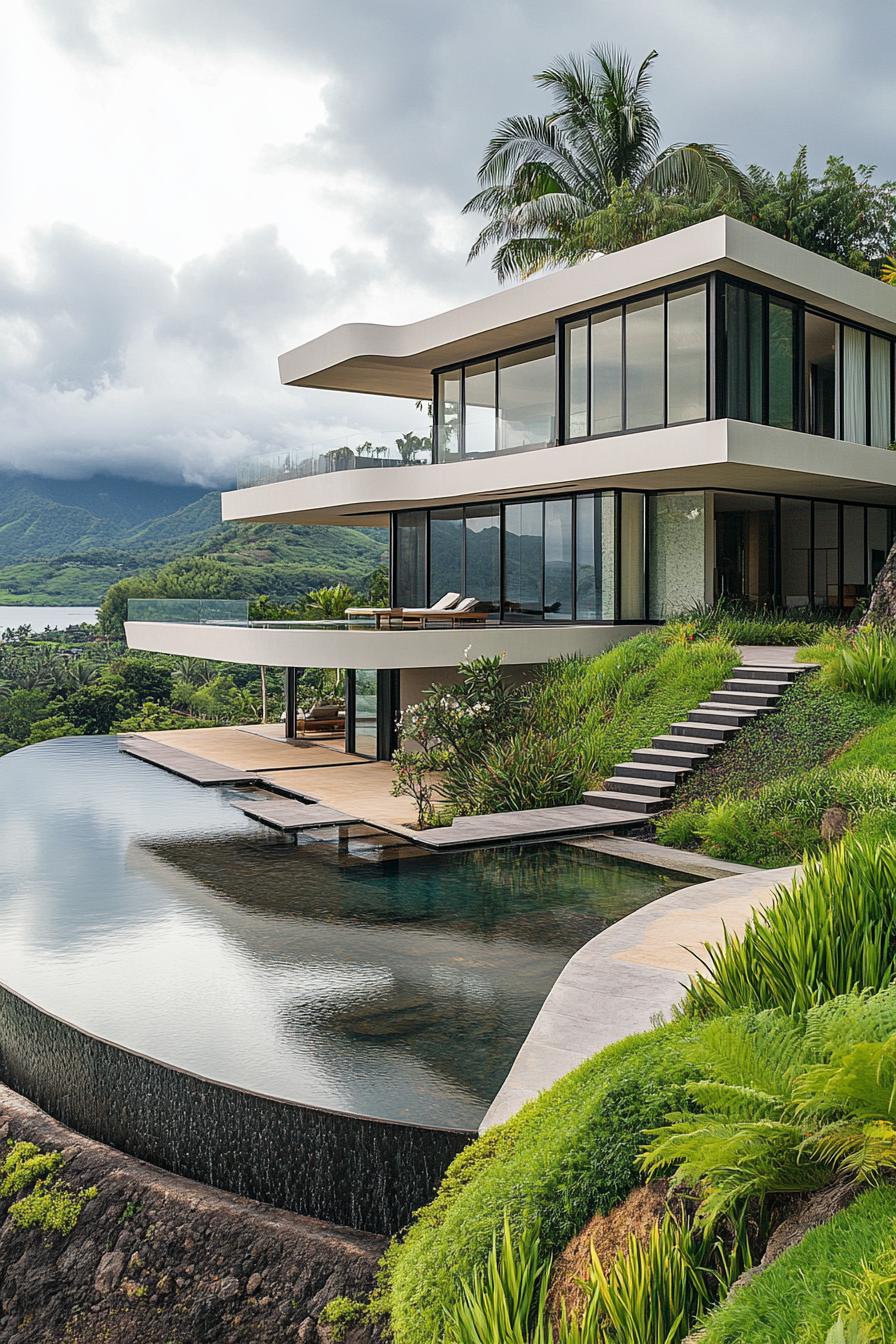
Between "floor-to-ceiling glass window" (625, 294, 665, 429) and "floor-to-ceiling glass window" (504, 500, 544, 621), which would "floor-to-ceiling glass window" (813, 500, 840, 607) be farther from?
"floor-to-ceiling glass window" (504, 500, 544, 621)

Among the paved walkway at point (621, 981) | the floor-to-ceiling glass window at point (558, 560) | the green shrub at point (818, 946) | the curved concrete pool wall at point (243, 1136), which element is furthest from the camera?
the floor-to-ceiling glass window at point (558, 560)

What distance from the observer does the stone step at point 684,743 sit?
14.4 metres

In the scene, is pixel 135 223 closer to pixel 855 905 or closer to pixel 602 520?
pixel 602 520

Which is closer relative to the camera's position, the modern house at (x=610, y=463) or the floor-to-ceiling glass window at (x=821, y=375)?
the modern house at (x=610, y=463)

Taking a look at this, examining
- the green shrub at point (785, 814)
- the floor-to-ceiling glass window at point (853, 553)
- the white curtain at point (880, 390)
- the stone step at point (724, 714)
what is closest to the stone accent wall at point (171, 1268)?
the green shrub at point (785, 814)

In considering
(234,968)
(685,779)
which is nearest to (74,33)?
(685,779)

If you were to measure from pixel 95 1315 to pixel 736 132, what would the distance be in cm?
4291

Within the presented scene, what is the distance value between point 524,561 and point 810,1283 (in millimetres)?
19307

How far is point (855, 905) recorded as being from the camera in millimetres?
5211

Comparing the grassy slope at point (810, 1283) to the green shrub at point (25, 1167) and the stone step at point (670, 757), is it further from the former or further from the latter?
the stone step at point (670, 757)

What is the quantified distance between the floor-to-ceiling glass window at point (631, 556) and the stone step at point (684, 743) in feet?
18.0

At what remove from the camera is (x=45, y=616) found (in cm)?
6994

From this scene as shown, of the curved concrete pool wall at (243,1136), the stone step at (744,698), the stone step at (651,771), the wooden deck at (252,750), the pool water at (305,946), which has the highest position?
the stone step at (744,698)

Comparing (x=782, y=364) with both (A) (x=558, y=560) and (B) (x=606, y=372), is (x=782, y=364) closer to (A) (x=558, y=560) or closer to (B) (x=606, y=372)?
(B) (x=606, y=372)
